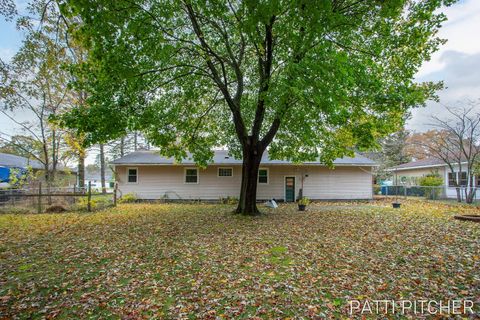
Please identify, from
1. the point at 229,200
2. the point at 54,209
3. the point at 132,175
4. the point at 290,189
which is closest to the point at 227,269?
the point at 54,209

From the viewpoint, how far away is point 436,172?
2375 centimetres

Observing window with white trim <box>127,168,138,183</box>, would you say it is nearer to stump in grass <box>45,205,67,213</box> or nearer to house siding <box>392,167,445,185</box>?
stump in grass <box>45,205,67,213</box>

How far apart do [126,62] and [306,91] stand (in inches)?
231

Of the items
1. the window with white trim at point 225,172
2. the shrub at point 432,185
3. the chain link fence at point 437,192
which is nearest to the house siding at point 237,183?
the window with white trim at point 225,172

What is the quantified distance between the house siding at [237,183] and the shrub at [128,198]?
0.32 m

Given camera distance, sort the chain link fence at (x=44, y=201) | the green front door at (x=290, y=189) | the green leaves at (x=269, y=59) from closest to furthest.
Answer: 1. the green leaves at (x=269, y=59)
2. the chain link fence at (x=44, y=201)
3. the green front door at (x=290, y=189)

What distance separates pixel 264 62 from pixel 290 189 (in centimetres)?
1130

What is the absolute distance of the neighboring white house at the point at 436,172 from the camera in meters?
20.7

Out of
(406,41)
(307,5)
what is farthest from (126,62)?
(406,41)

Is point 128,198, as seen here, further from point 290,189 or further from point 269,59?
point 269,59

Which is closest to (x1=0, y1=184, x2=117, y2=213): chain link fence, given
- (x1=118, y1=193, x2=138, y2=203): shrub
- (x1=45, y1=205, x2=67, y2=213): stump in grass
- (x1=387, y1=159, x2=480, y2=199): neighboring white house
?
(x1=45, y1=205, x2=67, y2=213): stump in grass

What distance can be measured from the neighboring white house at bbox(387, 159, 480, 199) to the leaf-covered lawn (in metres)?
14.4

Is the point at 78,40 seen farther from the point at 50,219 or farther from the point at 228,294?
the point at 50,219

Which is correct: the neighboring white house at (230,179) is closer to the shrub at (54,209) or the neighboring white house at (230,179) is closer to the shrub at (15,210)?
the shrub at (54,209)
